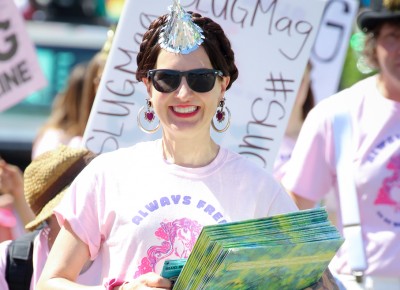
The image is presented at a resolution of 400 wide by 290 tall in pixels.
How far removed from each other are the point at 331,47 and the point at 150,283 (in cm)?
461

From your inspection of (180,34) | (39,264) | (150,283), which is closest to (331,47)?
(39,264)

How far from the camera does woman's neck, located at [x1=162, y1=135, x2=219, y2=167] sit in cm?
368

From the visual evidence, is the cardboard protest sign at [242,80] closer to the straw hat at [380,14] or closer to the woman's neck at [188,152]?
the straw hat at [380,14]

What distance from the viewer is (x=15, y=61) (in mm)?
6367

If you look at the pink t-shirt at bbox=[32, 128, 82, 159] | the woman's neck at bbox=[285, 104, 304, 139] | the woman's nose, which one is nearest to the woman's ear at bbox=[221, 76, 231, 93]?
the woman's nose

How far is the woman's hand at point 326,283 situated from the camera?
3.45 metres

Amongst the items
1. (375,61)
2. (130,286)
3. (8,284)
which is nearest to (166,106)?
(130,286)

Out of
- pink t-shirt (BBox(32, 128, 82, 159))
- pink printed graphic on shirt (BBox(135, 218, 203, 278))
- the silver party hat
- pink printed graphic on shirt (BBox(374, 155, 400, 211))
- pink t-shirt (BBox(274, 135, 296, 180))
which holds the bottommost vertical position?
pink t-shirt (BBox(32, 128, 82, 159))

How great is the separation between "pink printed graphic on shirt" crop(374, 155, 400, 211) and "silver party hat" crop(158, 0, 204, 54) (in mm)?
1656

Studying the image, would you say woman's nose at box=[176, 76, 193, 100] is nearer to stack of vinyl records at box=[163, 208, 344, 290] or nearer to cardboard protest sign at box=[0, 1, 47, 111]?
stack of vinyl records at box=[163, 208, 344, 290]

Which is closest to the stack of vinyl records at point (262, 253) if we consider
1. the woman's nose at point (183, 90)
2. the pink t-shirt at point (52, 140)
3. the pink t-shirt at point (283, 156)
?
the woman's nose at point (183, 90)

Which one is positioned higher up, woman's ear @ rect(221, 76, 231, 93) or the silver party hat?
the silver party hat

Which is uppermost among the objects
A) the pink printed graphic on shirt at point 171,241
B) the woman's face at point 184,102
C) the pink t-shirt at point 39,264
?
the woman's face at point 184,102

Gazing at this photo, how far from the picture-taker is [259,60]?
5.36m
